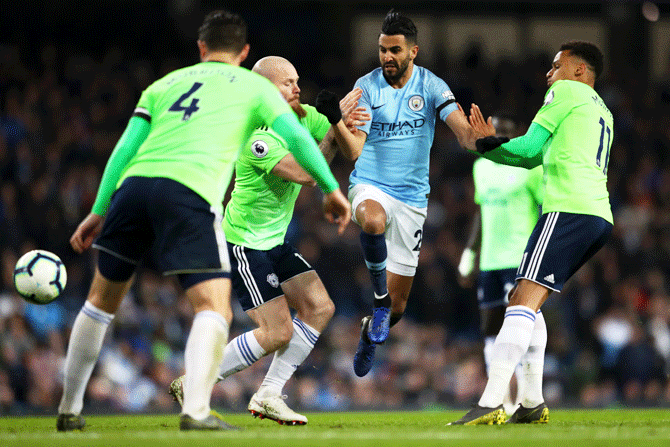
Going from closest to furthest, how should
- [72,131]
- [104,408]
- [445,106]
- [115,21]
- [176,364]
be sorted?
[445,106], [104,408], [176,364], [72,131], [115,21]

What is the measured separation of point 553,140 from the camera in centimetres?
590

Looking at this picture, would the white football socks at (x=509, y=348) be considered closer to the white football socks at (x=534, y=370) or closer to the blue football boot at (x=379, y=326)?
the white football socks at (x=534, y=370)

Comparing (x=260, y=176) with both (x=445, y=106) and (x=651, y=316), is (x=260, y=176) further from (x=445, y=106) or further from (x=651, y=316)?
(x=651, y=316)

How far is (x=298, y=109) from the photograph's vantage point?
6449mm

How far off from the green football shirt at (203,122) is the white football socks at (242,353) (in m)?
1.80

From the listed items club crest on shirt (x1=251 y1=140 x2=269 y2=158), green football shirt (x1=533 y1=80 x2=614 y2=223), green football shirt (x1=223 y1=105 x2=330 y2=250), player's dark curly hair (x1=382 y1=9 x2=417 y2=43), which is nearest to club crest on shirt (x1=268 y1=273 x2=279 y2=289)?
green football shirt (x1=223 y1=105 x2=330 y2=250)

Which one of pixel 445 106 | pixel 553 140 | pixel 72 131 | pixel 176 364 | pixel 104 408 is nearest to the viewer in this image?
pixel 553 140

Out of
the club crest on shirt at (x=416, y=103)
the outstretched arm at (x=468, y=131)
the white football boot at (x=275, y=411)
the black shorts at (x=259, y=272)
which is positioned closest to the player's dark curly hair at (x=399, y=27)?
the club crest on shirt at (x=416, y=103)

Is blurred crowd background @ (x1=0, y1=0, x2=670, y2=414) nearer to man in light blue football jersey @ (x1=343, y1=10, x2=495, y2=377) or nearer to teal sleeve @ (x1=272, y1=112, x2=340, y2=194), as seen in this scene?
man in light blue football jersey @ (x1=343, y1=10, x2=495, y2=377)

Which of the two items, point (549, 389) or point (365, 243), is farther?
point (549, 389)

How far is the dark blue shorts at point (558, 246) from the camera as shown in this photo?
5.61 meters

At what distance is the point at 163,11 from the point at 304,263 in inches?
451

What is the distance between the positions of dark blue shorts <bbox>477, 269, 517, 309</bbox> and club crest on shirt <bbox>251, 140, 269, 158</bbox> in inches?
117

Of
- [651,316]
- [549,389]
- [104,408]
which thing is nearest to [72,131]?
[104,408]
